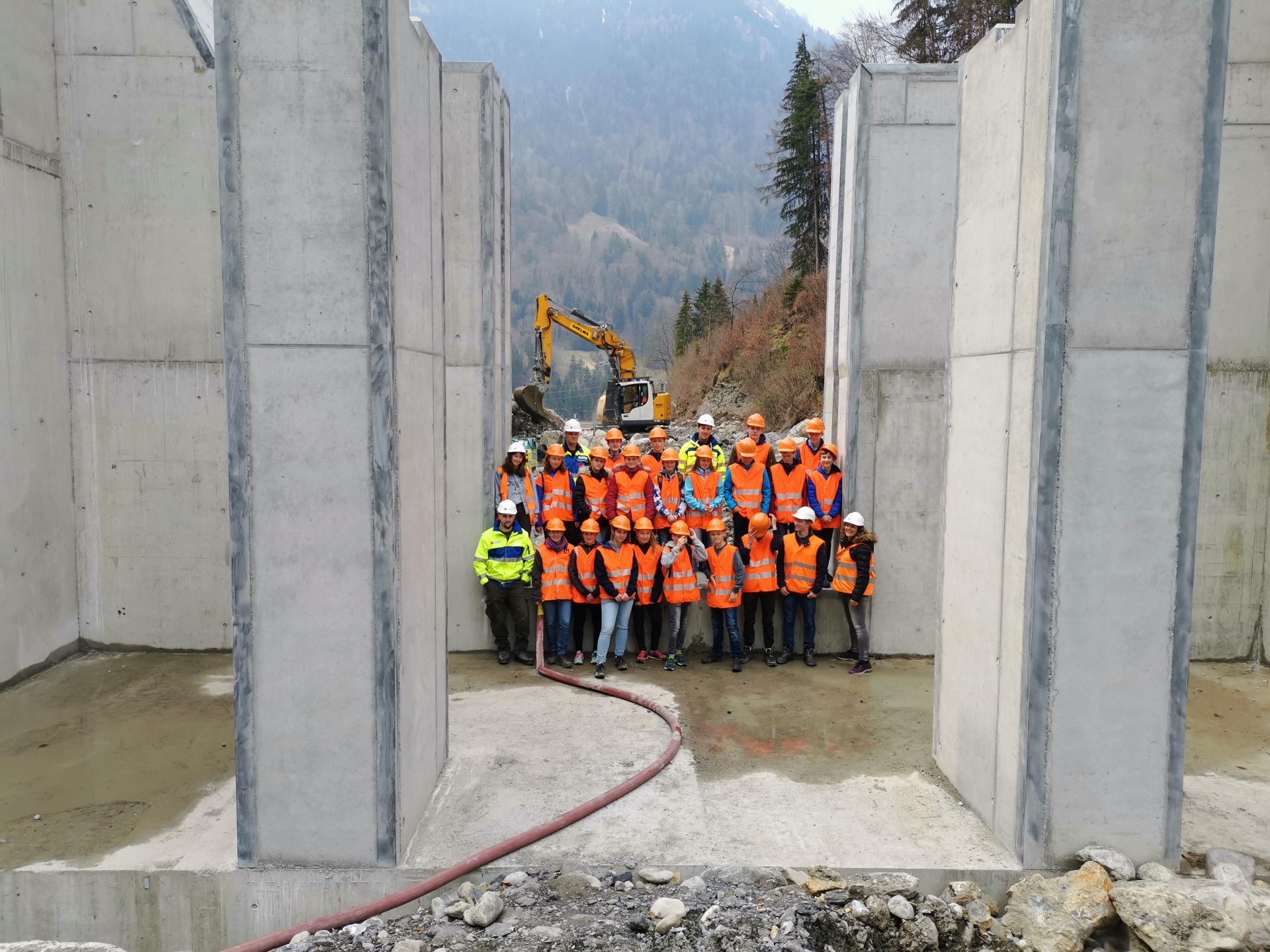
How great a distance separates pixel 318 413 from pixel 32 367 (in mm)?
5996

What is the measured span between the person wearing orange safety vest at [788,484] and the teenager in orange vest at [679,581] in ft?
3.49

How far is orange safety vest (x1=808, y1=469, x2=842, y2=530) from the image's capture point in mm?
9648

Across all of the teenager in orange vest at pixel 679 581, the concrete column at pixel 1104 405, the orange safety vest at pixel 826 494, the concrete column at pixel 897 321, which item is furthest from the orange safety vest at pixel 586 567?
the concrete column at pixel 1104 405

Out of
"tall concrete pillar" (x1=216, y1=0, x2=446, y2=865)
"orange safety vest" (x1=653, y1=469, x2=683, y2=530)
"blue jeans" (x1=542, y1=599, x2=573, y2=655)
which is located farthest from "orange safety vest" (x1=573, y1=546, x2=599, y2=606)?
"tall concrete pillar" (x1=216, y1=0, x2=446, y2=865)

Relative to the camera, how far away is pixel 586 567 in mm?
9188

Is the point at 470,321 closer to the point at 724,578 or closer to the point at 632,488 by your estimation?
the point at 632,488

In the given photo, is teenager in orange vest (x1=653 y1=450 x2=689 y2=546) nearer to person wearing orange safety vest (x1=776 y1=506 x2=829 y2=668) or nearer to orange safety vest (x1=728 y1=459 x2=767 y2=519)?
orange safety vest (x1=728 y1=459 x2=767 y2=519)

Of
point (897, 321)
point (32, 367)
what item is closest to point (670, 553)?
point (897, 321)

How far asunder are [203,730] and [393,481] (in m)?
3.95

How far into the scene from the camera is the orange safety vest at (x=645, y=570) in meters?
9.23

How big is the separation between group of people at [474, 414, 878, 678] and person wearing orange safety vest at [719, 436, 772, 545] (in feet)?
0.05

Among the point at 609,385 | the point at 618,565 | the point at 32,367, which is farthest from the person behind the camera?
the point at 609,385

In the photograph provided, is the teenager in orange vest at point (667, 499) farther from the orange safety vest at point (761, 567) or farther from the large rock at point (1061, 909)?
the large rock at point (1061, 909)

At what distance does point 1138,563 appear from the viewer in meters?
5.21
